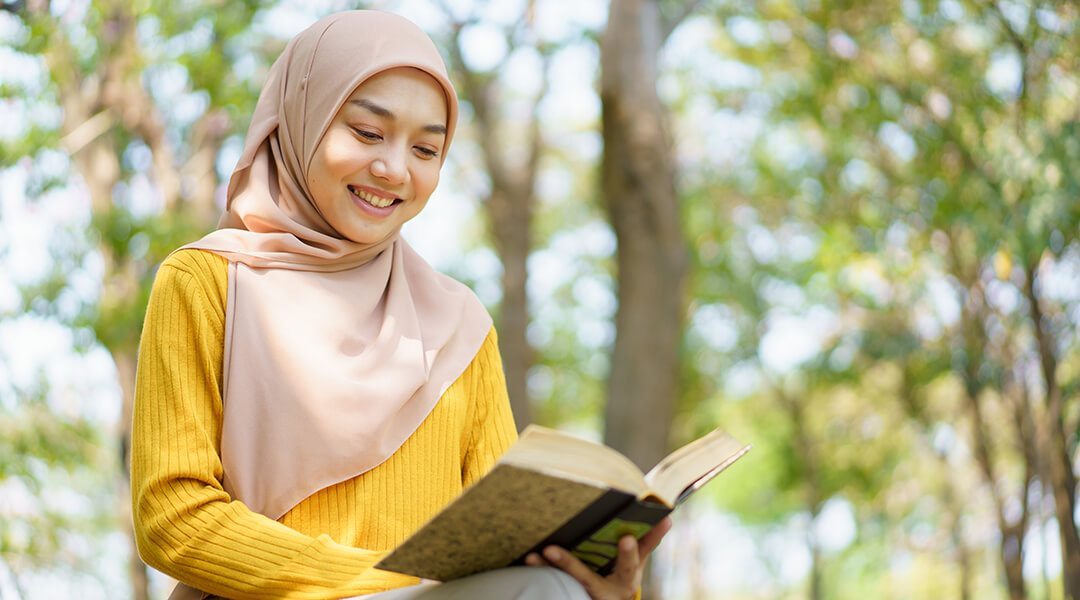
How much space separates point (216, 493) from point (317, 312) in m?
0.38

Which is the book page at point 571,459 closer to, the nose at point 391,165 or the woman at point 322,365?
the woman at point 322,365

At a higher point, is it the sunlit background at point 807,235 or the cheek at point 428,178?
the cheek at point 428,178

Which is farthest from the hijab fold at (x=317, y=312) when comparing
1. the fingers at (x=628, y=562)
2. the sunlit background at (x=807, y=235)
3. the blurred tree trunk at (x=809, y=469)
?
the blurred tree trunk at (x=809, y=469)

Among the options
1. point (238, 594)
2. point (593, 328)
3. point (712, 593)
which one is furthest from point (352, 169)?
point (712, 593)

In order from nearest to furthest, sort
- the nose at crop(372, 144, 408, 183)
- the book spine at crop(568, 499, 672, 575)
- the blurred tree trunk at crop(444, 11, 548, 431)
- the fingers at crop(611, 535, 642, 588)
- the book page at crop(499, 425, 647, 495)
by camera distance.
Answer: the book page at crop(499, 425, 647, 495)
the book spine at crop(568, 499, 672, 575)
the fingers at crop(611, 535, 642, 588)
the nose at crop(372, 144, 408, 183)
the blurred tree trunk at crop(444, 11, 548, 431)

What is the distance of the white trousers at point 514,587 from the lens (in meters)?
1.49

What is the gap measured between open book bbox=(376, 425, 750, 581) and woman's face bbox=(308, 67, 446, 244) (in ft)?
2.27

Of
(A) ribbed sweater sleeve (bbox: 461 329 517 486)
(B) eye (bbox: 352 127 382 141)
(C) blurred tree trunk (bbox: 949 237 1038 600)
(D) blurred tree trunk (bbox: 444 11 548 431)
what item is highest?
(B) eye (bbox: 352 127 382 141)

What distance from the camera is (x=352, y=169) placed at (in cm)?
191

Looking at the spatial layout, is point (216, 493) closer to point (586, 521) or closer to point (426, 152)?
point (586, 521)

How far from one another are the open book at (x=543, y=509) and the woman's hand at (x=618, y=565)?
0.01 m

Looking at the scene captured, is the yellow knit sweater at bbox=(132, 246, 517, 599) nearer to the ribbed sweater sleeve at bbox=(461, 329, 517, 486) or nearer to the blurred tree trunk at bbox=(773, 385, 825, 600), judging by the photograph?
the ribbed sweater sleeve at bbox=(461, 329, 517, 486)

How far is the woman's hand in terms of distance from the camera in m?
1.54

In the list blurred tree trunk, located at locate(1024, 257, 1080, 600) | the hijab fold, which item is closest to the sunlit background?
blurred tree trunk, located at locate(1024, 257, 1080, 600)
